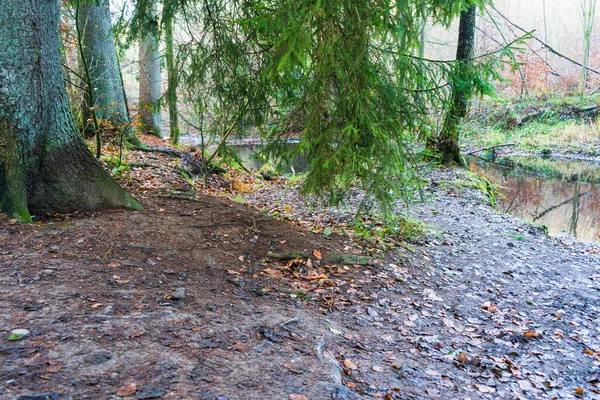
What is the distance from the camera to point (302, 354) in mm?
2861

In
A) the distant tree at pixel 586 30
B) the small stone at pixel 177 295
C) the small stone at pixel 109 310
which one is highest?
the distant tree at pixel 586 30

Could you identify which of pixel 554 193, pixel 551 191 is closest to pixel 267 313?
pixel 554 193

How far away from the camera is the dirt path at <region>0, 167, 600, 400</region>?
2369 millimetres

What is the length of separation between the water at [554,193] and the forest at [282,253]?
2837mm

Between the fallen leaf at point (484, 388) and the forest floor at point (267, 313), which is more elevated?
the forest floor at point (267, 313)

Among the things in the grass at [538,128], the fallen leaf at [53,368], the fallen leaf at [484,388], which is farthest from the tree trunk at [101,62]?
the grass at [538,128]

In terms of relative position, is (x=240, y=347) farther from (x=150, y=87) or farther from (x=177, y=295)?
(x=150, y=87)

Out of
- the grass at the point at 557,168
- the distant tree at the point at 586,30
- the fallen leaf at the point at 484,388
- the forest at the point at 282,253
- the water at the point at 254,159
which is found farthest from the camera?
A: the distant tree at the point at 586,30

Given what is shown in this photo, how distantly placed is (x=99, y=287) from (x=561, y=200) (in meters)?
12.2

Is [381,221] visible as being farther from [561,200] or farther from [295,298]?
[561,200]

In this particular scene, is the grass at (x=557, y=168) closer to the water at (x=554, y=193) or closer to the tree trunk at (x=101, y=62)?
the water at (x=554, y=193)

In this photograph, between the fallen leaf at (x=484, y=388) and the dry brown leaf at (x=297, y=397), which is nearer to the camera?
the dry brown leaf at (x=297, y=397)

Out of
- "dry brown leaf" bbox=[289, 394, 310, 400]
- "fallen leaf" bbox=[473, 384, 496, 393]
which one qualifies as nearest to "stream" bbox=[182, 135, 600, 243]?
"fallen leaf" bbox=[473, 384, 496, 393]

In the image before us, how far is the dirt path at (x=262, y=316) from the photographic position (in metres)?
2.37
